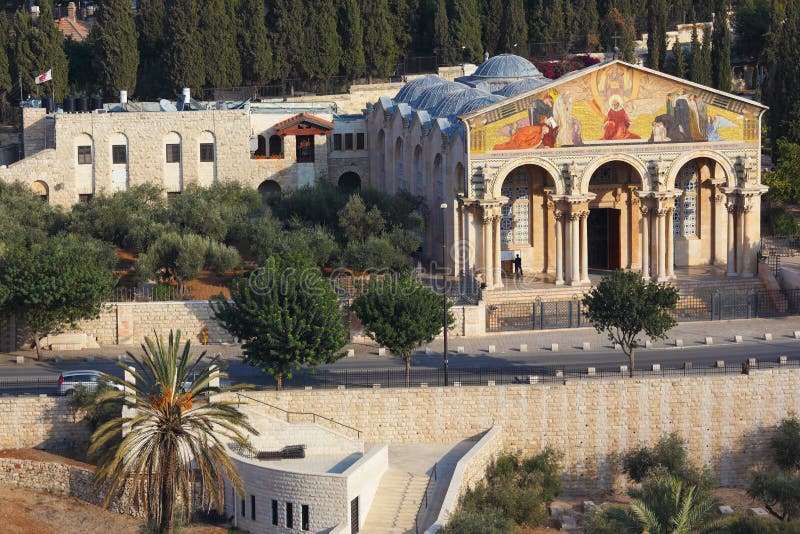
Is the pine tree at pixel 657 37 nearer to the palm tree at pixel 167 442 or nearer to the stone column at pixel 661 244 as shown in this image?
the stone column at pixel 661 244

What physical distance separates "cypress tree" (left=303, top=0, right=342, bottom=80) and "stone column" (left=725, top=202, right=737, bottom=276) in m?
35.2

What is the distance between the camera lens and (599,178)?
74.9 metres

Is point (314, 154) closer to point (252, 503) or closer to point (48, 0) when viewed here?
point (48, 0)

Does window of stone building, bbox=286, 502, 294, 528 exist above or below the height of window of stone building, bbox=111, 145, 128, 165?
below

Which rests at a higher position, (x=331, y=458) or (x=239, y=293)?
(x=239, y=293)

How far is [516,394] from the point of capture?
5619 centimetres

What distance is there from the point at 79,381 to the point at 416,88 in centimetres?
3414

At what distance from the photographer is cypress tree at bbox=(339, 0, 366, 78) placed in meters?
102

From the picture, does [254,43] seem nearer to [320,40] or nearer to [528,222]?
[320,40]

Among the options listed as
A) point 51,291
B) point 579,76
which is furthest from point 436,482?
point 579,76

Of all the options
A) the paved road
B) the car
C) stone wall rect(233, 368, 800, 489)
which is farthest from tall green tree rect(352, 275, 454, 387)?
the car

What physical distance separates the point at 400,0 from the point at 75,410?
193 feet

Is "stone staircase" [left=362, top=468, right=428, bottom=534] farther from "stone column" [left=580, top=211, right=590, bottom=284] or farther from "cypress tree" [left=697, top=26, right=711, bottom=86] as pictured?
"cypress tree" [left=697, top=26, right=711, bottom=86]

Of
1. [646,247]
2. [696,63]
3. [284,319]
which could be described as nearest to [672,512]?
[284,319]
